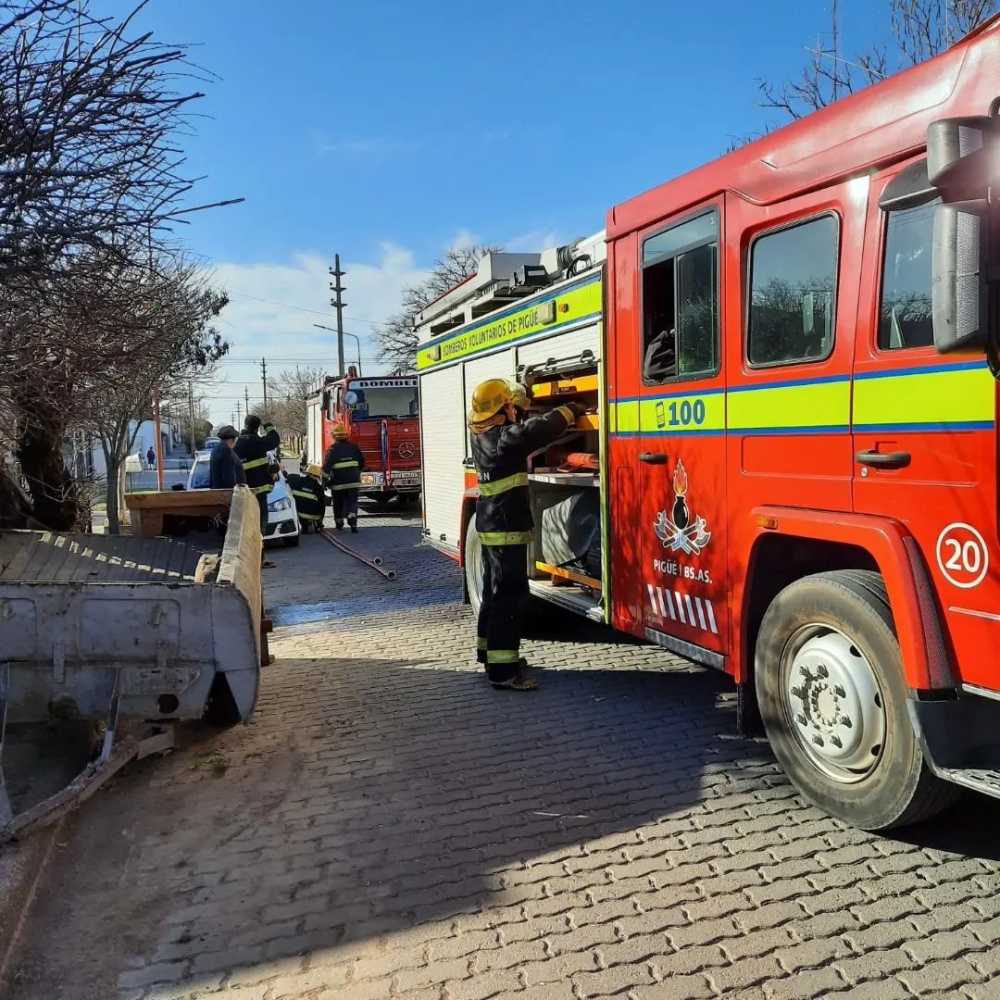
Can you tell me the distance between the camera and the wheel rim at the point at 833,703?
11.2ft

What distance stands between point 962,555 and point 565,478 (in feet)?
9.86

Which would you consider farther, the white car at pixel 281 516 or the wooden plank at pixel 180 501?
the white car at pixel 281 516

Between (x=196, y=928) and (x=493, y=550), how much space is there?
3.16m

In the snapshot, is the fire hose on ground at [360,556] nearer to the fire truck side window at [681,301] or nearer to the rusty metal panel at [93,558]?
the rusty metal panel at [93,558]

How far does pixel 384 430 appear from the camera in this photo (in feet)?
58.4

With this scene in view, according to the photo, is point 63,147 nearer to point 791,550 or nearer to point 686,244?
point 686,244

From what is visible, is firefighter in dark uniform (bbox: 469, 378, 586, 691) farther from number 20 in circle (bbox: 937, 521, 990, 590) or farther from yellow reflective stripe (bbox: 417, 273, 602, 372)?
number 20 in circle (bbox: 937, 521, 990, 590)

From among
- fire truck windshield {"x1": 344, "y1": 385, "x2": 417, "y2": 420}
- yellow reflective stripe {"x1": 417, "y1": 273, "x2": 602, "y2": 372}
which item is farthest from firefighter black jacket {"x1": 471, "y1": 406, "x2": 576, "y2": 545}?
fire truck windshield {"x1": 344, "y1": 385, "x2": 417, "y2": 420}

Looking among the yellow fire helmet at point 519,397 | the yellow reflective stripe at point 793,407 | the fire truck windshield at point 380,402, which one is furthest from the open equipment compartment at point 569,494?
the fire truck windshield at point 380,402

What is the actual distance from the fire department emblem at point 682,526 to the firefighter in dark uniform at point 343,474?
10673 mm

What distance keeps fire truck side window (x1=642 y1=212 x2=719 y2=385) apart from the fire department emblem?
553 mm

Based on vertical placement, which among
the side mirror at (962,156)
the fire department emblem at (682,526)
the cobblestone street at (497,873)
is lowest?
the cobblestone street at (497,873)

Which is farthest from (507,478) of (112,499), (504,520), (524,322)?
(112,499)

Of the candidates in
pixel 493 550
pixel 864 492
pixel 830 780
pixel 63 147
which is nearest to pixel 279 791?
pixel 493 550
